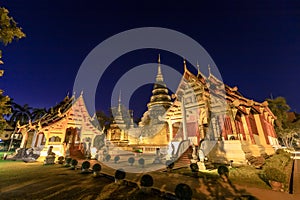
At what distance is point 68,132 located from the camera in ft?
71.8

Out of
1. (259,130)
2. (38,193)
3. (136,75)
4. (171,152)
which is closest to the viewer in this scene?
(38,193)

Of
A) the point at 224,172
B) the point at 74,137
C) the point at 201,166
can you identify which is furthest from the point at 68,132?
the point at 224,172

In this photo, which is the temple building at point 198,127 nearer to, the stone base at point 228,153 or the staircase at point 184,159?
the stone base at point 228,153

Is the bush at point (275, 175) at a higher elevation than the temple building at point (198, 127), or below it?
below

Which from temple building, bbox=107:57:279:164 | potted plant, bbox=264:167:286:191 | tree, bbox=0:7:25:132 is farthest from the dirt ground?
temple building, bbox=107:57:279:164

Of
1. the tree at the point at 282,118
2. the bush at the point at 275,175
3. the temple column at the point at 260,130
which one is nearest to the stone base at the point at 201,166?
the bush at the point at 275,175

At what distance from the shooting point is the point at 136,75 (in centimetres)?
3775

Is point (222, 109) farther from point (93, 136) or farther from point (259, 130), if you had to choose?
point (93, 136)

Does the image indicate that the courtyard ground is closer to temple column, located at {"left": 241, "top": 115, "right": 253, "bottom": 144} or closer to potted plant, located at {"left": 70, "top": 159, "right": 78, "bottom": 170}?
potted plant, located at {"left": 70, "top": 159, "right": 78, "bottom": 170}

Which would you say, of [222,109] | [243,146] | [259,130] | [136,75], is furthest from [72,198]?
[136,75]

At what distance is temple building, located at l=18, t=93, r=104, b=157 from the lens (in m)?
17.0

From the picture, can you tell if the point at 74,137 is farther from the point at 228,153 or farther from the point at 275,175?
the point at 275,175

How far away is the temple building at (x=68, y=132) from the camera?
55.7ft

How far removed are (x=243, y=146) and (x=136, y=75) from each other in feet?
99.3
